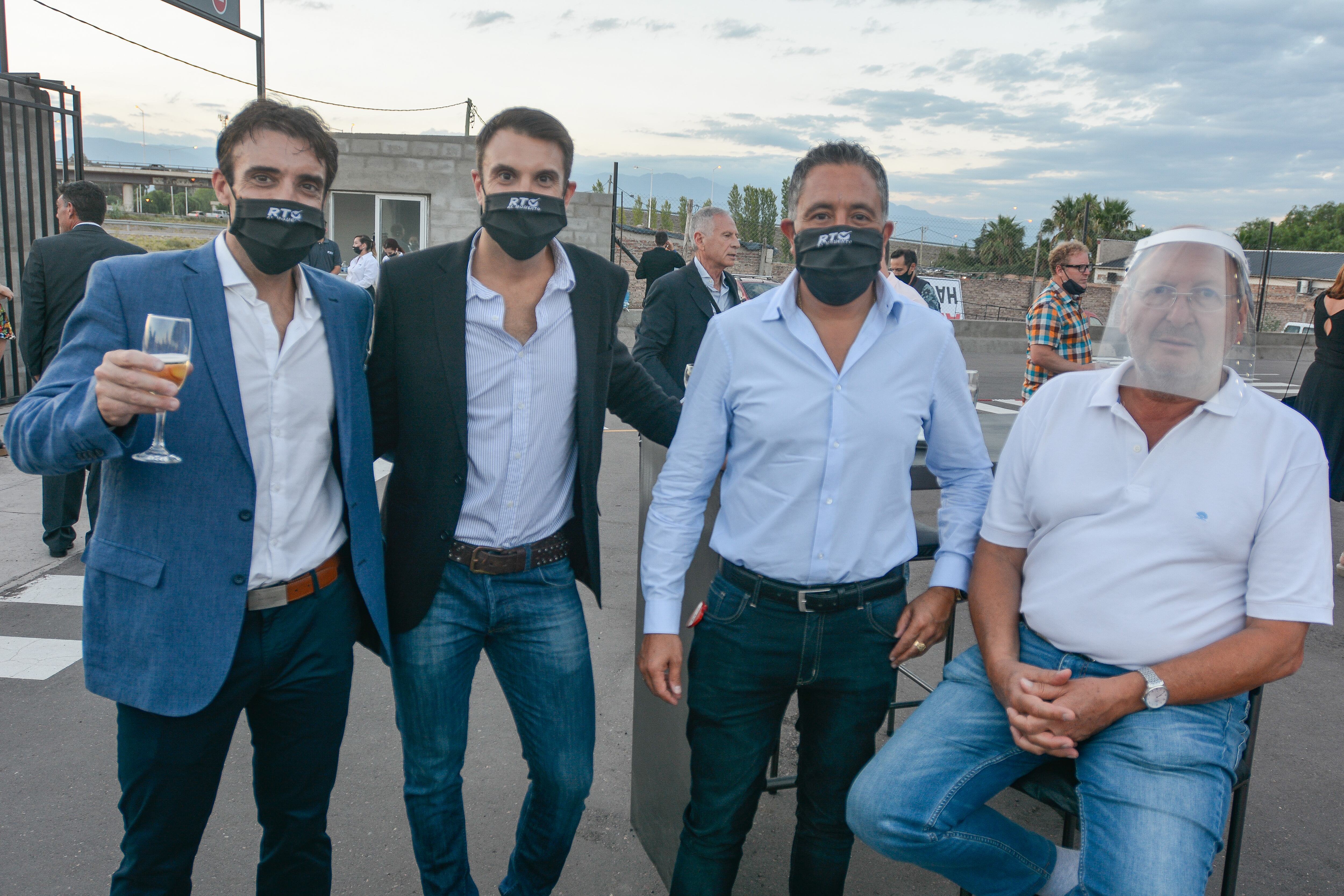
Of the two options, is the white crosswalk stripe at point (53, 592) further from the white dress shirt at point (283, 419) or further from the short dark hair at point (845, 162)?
the short dark hair at point (845, 162)

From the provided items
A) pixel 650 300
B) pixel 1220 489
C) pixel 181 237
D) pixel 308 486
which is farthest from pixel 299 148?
pixel 181 237

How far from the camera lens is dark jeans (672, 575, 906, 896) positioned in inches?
80.4

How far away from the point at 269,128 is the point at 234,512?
85 centimetres

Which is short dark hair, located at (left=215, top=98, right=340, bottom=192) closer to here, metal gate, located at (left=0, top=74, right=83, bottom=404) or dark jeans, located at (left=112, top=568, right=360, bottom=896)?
dark jeans, located at (left=112, top=568, right=360, bottom=896)

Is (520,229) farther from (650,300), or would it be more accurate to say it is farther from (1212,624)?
(650,300)

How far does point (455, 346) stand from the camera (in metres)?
2.13

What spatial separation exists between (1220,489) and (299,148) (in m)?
2.17

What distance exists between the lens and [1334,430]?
575cm

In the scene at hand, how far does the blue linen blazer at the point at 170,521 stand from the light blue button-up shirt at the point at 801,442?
93cm

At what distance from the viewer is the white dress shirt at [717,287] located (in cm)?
574

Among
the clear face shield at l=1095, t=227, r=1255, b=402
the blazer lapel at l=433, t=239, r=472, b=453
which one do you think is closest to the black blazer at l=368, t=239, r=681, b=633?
the blazer lapel at l=433, t=239, r=472, b=453

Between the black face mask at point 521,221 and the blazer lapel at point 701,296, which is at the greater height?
the black face mask at point 521,221

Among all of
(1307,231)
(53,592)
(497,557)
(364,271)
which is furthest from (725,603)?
(1307,231)

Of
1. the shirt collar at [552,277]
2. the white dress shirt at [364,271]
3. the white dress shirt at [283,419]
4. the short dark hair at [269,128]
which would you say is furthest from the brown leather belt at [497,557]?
the white dress shirt at [364,271]
